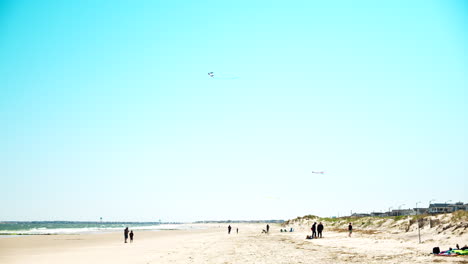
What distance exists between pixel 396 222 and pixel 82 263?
4021 centimetres

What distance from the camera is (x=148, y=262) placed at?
23.4 metres

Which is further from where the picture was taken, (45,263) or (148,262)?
(45,263)

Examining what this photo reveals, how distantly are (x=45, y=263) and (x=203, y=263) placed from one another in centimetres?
→ 1189

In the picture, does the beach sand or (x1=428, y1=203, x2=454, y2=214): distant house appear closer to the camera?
the beach sand

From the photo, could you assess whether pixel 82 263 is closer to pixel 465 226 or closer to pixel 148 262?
pixel 148 262

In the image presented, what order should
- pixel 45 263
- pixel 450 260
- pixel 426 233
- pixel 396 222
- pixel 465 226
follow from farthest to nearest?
pixel 396 222 → pixel 426 233 → pixel 465 226 → pixel 45 263 → pixel 450 260

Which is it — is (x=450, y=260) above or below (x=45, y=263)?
above

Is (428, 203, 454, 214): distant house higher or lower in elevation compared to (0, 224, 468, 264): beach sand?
lower

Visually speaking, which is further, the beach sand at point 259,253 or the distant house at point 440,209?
the distant house at point 440,209

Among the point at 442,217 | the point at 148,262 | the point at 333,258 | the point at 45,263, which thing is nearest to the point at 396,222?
the point at 442,217

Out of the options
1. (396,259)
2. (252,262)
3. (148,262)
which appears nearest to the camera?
(396,259)

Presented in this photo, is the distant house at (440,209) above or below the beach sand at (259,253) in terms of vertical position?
below

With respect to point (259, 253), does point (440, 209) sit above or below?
below

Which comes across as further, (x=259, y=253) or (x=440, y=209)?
(x=440, y=209)
